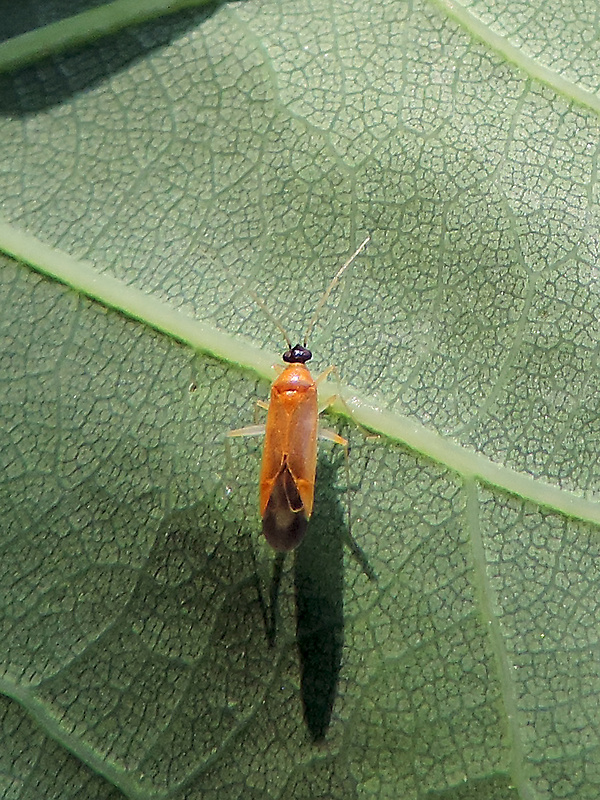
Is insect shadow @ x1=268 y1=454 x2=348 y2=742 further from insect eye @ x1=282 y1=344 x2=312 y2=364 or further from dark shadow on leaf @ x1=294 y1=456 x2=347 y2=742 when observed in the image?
insect eye @ x1=282 y1=344 x2=312 y2=364

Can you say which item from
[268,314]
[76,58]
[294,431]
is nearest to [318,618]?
[294,431]

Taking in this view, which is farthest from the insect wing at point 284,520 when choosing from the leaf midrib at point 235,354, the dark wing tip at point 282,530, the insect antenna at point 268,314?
the insect antenna at point 268,314

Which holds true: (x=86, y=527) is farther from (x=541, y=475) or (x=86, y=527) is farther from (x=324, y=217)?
(x=541, y=475)

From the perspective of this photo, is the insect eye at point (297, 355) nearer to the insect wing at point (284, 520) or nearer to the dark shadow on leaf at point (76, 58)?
the insect wing at point (284, 520)

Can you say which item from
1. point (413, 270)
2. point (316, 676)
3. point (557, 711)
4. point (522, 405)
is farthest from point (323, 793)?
point (413, 270)

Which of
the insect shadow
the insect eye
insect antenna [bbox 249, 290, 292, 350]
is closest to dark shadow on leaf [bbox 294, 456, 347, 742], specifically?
the insect shadow

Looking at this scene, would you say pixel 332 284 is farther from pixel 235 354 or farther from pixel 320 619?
pixel 320 619
